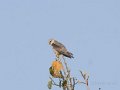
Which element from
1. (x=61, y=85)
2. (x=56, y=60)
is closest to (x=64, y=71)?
(x=61, y=85)

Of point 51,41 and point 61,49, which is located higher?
point 51,41

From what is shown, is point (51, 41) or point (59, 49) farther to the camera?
point (51, 41)

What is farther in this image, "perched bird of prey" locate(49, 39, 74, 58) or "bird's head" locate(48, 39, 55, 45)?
"bird's head" locate(48, 39, 55, 45)

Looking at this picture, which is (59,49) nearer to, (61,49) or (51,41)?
(61,49)

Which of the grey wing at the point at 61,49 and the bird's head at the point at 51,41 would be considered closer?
the grey wing at the point at 61,49

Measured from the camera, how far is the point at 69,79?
4602 millimetres

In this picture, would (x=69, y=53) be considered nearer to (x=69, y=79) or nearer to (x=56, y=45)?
(x=56, y=45)

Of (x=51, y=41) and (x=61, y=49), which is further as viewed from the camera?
(x=51, y=41)

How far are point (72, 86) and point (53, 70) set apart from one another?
82 cm

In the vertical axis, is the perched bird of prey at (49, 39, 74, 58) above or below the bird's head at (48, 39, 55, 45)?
below

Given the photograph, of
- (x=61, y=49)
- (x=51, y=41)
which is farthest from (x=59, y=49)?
(x=51, y=41)

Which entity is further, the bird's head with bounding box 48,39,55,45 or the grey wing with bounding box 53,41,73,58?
the bird's head with bounding box 48,39,55,45

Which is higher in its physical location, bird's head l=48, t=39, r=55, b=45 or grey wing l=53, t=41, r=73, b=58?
bird's head l=48, t=39, r=55, b=45

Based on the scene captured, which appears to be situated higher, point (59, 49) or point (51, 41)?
point (51, 41)
